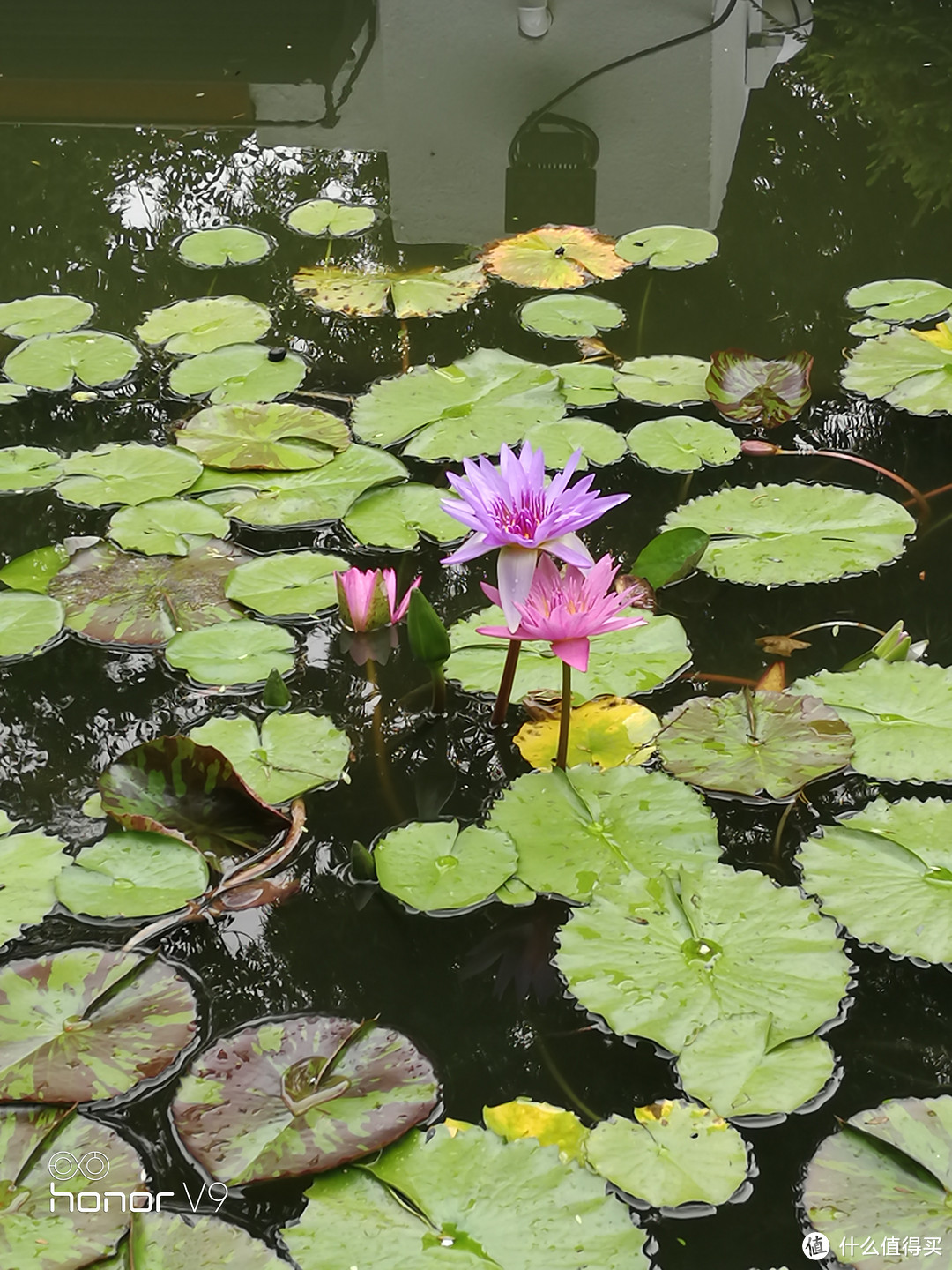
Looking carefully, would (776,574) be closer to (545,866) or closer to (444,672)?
(444,672)

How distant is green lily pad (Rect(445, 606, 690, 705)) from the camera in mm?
1663

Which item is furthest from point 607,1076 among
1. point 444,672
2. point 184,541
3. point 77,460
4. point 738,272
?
point 738,272

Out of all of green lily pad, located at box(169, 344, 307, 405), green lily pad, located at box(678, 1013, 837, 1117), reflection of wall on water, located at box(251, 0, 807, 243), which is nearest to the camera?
green lily pad, located at box(678, 1013, 837, 1117)

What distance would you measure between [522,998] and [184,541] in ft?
3.49

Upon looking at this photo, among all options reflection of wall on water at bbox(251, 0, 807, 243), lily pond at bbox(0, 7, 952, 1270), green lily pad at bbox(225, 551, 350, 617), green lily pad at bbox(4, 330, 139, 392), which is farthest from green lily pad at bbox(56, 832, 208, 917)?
reflection of wall on water at bbox(251, 0, 807, 243)

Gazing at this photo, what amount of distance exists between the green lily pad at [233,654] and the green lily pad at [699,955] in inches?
26.5

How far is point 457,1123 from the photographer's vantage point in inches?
45.2

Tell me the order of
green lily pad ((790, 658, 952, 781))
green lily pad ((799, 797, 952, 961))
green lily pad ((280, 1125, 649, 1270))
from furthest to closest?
1. green lily pad ((790, 658, 952, 781))
2. green lily pad ((799, 797, 952, 961))
3. green lily pad ((280, 1125, 649, 1270))

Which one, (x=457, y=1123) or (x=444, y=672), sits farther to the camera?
(x=444, y=672)

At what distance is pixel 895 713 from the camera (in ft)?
5.17

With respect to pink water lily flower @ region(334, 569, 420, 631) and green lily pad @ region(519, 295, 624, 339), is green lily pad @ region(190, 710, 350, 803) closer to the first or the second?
pink water lily flower @ region(334, 569, 420, 631)

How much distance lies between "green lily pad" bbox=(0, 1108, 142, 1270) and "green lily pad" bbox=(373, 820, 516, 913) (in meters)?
0.43

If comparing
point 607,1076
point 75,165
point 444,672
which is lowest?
point 607,1076

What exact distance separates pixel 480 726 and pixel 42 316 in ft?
Answer: 5.65
